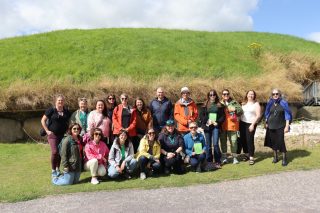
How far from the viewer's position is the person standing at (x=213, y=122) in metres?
8.41

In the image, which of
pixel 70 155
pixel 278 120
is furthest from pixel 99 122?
pixel 278 120

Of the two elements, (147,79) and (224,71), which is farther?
(224,71)

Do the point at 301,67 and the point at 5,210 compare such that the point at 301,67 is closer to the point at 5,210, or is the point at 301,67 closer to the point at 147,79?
the point at 147,79

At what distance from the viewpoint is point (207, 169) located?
26.1 feet

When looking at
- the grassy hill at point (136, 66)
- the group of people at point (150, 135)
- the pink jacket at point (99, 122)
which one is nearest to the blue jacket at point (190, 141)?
the group of people at point (150, 135)

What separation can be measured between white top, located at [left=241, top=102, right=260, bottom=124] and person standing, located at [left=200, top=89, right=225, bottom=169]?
58cm

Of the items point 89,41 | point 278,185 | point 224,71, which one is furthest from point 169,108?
point 89,41

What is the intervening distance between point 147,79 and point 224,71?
3.74 metres

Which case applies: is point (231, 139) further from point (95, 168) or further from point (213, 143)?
point (95, 168)

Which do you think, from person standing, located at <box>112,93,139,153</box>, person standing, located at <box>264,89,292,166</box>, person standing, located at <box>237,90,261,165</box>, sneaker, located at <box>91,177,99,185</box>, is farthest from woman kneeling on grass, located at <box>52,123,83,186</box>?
person standing, located at <box>264,89,292,166</box>

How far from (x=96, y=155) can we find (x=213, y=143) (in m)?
2.66

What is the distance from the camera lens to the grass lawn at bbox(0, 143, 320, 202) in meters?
6.68

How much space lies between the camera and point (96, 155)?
751 cm

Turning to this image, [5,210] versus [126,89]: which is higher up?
[126,89]
